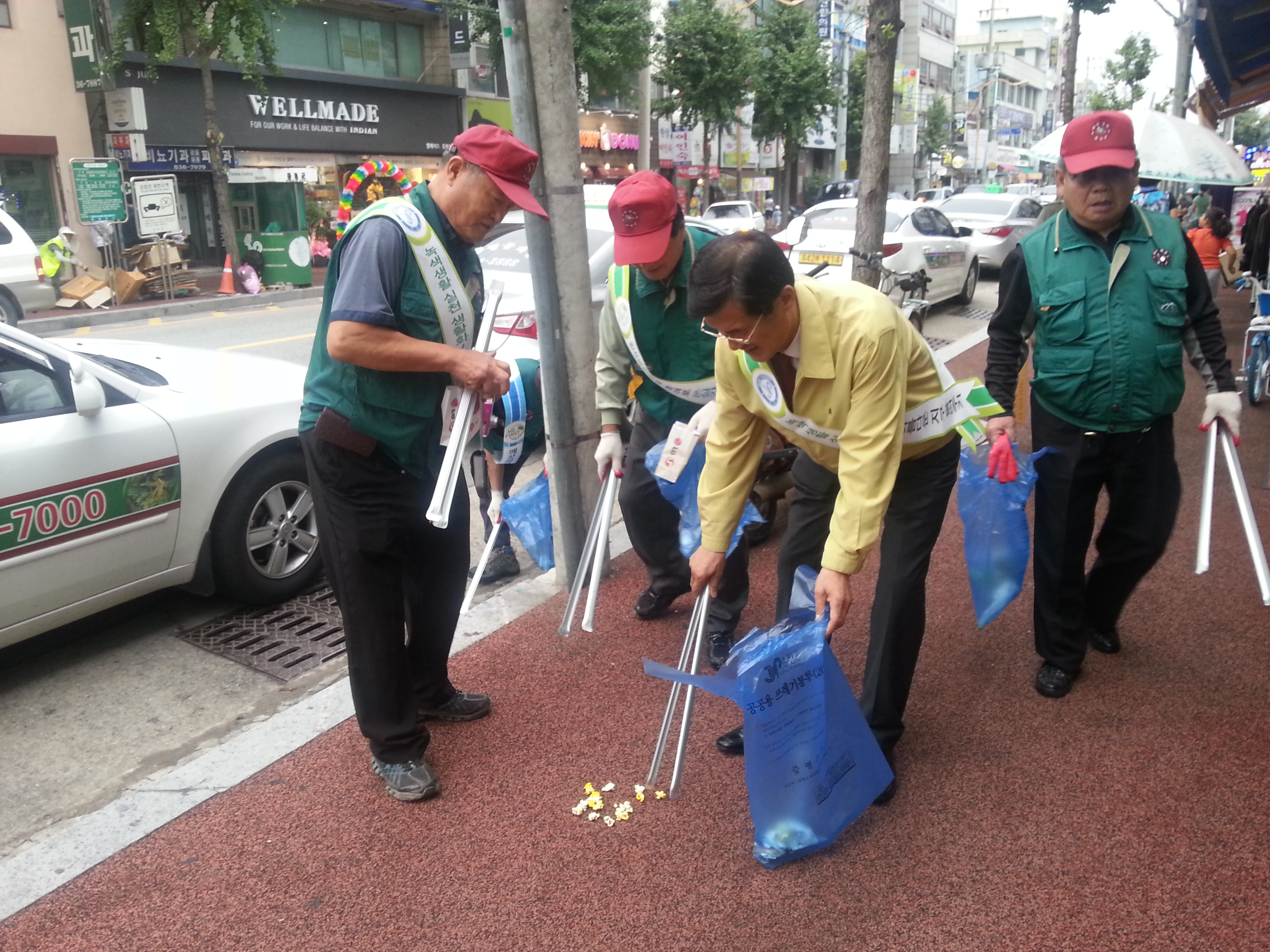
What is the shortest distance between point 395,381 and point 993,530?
6.75 feet

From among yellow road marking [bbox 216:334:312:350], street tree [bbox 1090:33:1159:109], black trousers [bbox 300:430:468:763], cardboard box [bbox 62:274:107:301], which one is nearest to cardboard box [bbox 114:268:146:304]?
cardboard box [bbox 62:274:107:301]

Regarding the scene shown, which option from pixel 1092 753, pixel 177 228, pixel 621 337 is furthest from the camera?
pixel 177 228

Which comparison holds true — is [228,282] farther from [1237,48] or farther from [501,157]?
[501,157]

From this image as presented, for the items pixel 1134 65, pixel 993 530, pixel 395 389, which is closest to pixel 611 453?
pixel 395 389

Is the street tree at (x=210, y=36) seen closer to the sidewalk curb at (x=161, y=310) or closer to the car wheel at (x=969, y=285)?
the sidewalk curb at (x=161, y=310)

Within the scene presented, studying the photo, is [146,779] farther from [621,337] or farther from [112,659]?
[621,337]

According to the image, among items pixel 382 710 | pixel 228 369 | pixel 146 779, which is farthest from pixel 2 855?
pixel 228 369

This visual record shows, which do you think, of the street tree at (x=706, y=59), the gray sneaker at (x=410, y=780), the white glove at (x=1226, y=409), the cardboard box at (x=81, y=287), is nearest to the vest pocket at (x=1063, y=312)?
the white glove at (x=1226, y=409)

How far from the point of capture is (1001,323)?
3.34m

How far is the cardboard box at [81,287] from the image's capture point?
648 inches

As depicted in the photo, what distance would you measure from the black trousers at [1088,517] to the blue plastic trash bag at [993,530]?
61mm

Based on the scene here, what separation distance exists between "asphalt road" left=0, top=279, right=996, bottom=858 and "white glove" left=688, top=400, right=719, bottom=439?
1762mm

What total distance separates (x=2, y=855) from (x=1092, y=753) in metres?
3.24

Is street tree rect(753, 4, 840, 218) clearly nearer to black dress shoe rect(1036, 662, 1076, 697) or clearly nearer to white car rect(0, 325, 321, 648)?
white car rect(0, 325, 321, 648)
